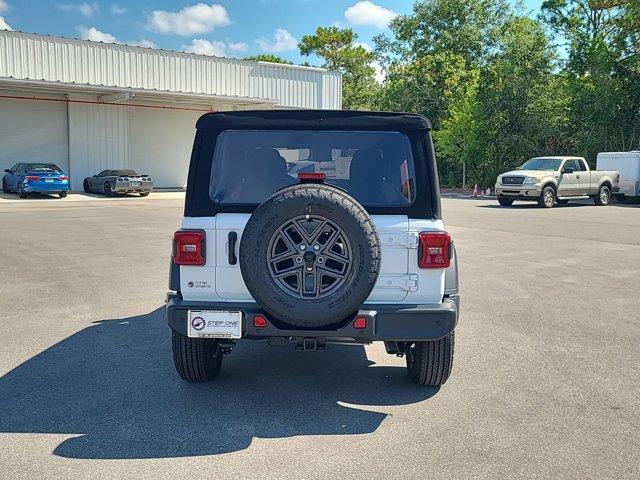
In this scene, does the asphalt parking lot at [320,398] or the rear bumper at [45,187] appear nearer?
the asphalt parking lot at [320,398]

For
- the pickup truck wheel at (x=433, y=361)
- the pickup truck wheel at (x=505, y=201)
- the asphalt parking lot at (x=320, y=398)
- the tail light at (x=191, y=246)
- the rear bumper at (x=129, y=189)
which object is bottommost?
the asphalt parking lot at (x=320, y=398)

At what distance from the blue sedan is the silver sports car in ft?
6.55

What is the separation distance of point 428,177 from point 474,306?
3.56m

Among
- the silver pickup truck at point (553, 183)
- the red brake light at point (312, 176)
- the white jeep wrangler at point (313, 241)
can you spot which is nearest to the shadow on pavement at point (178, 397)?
the white jeep wrangler at point (313, 241)

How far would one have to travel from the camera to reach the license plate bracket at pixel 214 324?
414cm

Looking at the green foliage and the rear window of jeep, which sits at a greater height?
the green foliage

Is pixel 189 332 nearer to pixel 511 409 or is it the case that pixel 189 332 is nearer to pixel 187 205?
pixel 187 205

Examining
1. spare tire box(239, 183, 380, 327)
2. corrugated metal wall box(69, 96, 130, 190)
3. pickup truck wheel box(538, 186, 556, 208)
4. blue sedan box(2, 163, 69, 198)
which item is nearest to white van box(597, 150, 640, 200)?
pickup truck wheel box(538, 186, 556, 208)

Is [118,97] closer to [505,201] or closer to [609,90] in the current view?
[505,201]

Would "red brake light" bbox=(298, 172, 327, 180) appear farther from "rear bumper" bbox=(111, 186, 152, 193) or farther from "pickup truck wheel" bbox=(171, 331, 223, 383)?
"rear bumper" bbox=(111, 186, 152, 193)

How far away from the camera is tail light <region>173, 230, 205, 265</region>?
4.25m

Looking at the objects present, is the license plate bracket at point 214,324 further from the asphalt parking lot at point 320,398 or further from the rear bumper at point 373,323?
the asphalt parking lot at point 320,398

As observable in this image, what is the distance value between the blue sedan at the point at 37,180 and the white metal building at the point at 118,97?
135 inches

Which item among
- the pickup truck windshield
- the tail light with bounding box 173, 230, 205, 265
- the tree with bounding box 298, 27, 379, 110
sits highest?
the tree with bounding box 298, 27, 379, 110
